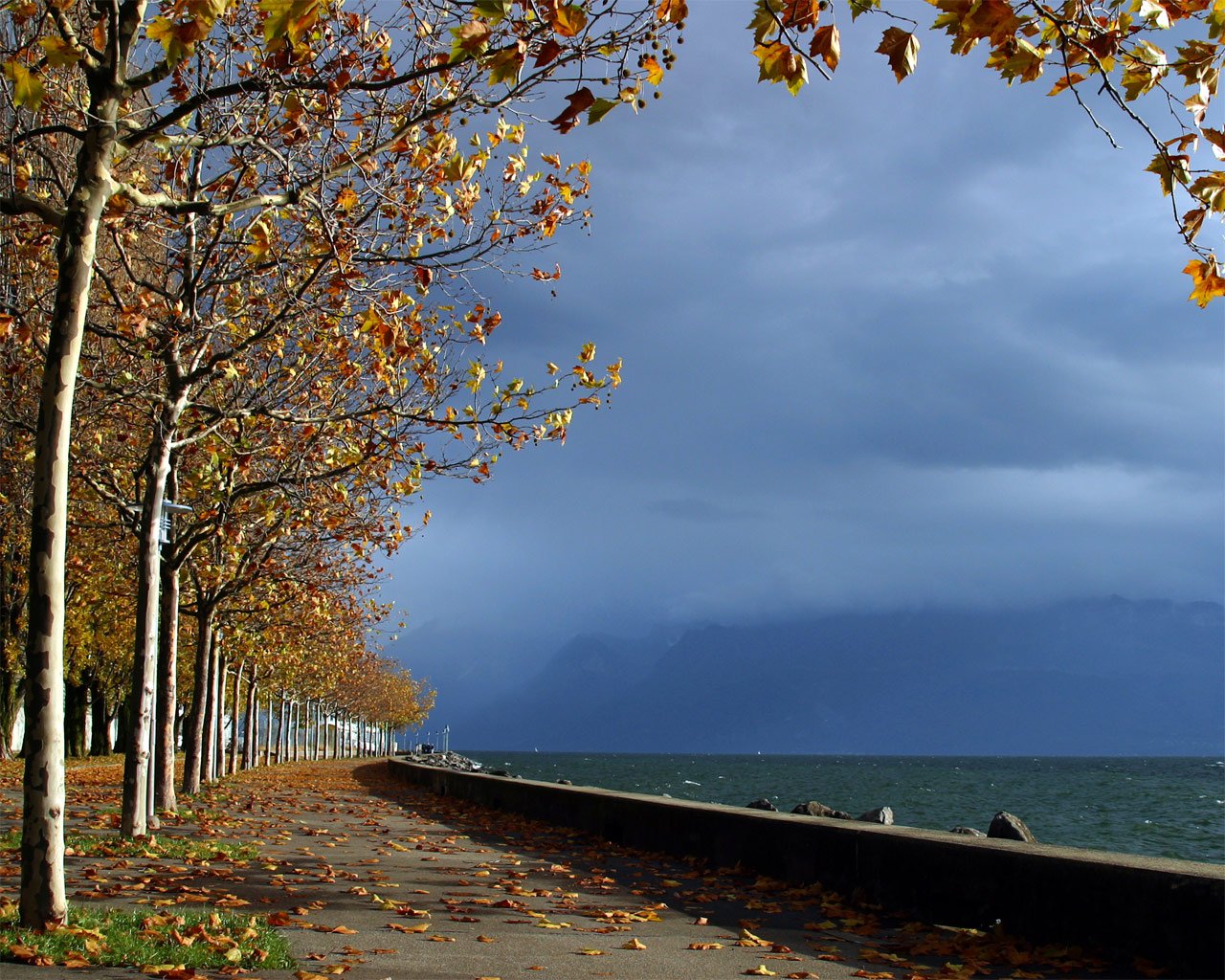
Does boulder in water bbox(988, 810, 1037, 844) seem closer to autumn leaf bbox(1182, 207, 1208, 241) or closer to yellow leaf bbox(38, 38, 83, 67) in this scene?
autumn leaf bbox(1182, 207, 1208, 241)

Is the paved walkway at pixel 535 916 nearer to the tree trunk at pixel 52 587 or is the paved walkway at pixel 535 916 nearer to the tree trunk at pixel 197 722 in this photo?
the tree trunk at pixel 52 587

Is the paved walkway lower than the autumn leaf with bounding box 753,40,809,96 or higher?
lower

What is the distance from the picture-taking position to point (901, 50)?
5.70m

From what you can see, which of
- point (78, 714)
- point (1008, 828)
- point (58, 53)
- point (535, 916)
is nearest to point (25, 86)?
point (58, 53)

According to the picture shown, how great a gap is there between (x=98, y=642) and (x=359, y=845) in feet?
92.8

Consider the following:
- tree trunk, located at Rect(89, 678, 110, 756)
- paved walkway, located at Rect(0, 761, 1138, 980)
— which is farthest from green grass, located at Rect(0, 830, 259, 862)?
tree trunk, located at Rect(89, 678, 110, 756)

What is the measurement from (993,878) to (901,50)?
5.74 m

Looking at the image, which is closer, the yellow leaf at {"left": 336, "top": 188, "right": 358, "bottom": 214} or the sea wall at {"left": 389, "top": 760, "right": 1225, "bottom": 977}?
the sea wall at {"left": 389, "top": 760, "right": 1225, "bottom": 977}

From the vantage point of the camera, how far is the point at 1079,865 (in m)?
7.39

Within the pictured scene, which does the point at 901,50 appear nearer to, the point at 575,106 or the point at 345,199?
the point at 575,106

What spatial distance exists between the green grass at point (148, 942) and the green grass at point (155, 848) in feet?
13.2

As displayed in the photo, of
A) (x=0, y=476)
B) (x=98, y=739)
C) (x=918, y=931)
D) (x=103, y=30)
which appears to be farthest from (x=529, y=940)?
(x=98, y=739)

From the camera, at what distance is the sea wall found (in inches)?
261

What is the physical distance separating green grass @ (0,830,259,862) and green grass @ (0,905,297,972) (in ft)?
13.2
